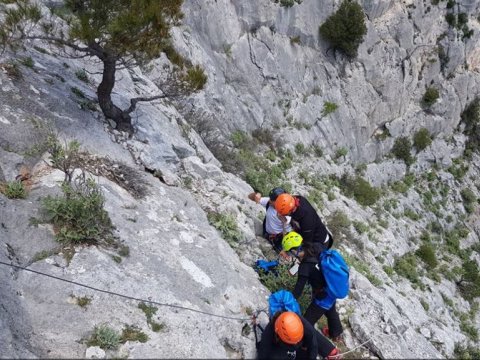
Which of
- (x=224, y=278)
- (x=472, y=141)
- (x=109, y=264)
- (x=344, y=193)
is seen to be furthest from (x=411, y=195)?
(x=109, y=264)

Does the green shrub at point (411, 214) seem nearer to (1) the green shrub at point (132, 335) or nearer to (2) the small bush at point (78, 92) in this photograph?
(2) the small bush at point (78, 92)

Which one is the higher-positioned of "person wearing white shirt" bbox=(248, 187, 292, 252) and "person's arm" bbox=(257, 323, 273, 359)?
"person's arm" bbox=(257, 323, 273, 359)

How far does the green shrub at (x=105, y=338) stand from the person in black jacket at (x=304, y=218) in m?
3.33

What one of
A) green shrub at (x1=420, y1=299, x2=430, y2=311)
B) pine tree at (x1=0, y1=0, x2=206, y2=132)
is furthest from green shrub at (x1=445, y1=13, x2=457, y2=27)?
pine tree at (x1=0, y1=0, x2=206, y2=132)

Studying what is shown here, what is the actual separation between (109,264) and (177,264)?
1109 millimetres

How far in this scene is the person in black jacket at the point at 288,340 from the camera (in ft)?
16.5

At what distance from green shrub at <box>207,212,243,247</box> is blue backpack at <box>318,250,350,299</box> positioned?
2.45m

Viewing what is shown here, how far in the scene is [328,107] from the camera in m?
21.2

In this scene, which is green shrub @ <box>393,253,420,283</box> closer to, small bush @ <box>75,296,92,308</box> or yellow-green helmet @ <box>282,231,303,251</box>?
yellow-green helmet @ <box>282,231,303,251</box>

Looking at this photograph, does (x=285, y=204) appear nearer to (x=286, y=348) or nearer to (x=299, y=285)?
(x=299, y=285)

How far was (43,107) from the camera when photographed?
8.46 m

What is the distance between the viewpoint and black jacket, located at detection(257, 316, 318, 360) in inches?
205

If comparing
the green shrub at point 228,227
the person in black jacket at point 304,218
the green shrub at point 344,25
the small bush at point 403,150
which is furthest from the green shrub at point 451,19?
the person in black jacket at point 304,218

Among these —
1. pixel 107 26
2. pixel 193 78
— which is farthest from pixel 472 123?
pixel 107 26
